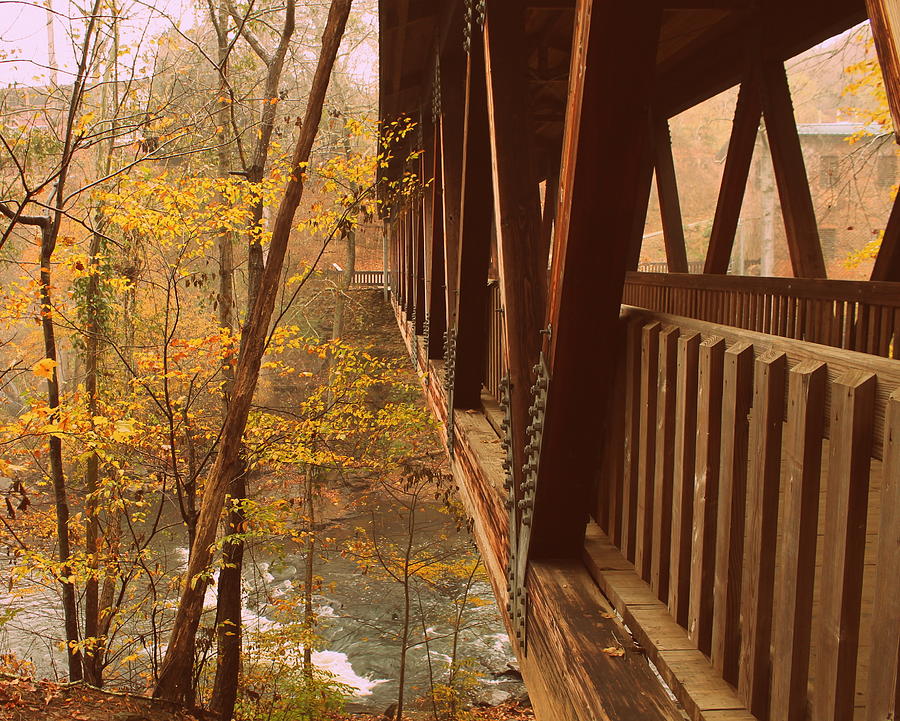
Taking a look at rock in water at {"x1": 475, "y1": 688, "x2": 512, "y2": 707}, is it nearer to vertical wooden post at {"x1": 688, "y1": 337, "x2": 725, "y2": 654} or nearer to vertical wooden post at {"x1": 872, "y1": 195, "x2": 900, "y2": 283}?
vertical wooden post at {"x1": 872, "y1": 195, "x2": 900, "y2": 283}

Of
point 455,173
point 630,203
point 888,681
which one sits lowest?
point 888,681

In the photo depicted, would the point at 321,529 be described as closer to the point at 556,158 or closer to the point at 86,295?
the point at 86,295

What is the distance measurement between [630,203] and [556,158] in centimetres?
997

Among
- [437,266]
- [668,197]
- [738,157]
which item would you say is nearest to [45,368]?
[437,266]

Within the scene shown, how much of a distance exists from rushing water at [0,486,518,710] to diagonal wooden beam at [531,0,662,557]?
35.6 ft

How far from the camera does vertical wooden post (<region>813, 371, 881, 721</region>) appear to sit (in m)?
1.20

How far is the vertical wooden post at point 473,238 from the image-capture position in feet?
11.3

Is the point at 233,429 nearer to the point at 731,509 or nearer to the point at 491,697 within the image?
the point at 731,509

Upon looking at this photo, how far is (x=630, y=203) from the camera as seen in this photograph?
1.90 metres

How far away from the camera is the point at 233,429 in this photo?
739cm

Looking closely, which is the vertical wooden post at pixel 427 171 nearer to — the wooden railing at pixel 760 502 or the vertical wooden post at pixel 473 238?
the vertical wooden post at pixel 473 238

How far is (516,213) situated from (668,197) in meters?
4.98

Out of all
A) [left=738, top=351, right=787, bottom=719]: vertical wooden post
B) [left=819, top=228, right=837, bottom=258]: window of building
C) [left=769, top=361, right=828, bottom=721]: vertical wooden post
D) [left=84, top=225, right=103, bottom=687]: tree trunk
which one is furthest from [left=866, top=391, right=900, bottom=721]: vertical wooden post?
[left=819, top=228, right=837, bottom=258]: window of building

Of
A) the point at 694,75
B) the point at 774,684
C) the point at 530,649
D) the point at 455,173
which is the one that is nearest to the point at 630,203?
the point at 774,684
